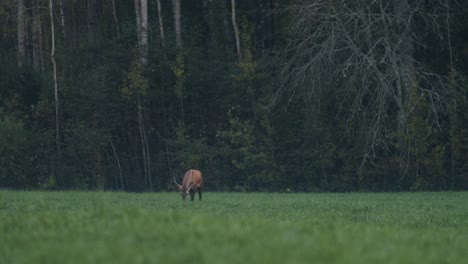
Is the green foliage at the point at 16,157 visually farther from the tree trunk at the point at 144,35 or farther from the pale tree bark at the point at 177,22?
the pale tree bark at the point at 177,22

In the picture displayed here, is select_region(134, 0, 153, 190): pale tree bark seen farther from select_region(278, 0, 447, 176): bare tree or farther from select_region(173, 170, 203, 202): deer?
select_region(173, 170, 203, 202): deer

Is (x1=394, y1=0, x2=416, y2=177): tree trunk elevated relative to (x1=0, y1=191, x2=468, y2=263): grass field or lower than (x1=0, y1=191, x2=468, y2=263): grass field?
elevated

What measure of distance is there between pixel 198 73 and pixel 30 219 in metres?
29.4

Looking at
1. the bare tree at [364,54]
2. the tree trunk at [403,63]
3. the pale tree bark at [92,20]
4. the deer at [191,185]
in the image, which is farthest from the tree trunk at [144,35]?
the deer at [191,185]

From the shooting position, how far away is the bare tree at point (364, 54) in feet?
97.0

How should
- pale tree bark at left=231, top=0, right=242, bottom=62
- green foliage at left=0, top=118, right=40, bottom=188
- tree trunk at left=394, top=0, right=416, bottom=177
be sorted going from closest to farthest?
tree trunk at left=394, top=0, right=416, bottom=177, green foliage at left=0, top=118, right=40, bottom=188, pale tree bark at left=231, top=0, right=242, bottom=62

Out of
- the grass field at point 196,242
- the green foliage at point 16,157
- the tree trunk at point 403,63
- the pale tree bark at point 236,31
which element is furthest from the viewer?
the pale tree bark at point 236,31

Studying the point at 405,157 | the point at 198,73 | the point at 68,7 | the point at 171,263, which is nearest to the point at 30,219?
the point at 171,263

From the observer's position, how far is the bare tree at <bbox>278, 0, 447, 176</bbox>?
1164 inches

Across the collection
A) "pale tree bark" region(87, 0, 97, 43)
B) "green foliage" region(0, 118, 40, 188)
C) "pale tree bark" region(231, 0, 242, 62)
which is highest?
"pale tree bark" region(87, 0, 97, 43)

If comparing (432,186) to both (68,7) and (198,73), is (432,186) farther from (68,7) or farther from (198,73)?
(68,7)

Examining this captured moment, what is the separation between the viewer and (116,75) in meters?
41.2

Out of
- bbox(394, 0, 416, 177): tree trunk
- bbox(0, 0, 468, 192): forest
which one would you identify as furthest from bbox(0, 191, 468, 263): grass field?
bbox(0, 0, 468, 192): forest

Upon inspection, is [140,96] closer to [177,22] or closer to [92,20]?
[177,22]
